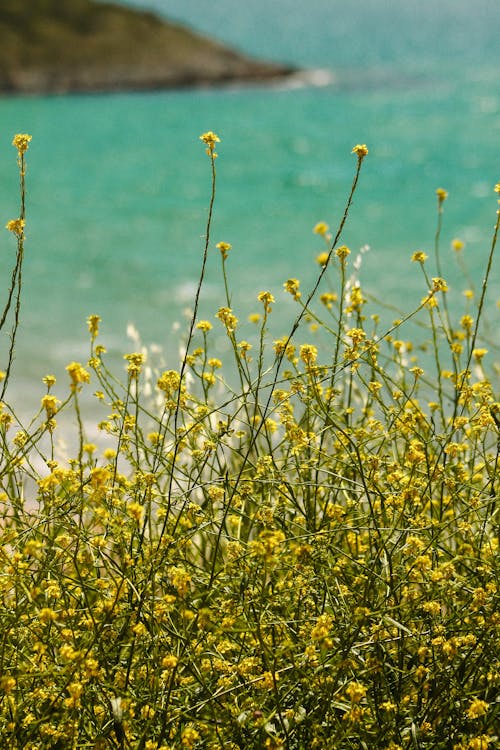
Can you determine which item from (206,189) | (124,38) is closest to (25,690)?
(206,189)

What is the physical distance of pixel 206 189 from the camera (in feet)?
39.3

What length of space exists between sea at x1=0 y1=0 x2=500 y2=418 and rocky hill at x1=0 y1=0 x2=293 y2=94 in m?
0.82

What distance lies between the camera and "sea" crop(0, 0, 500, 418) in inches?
296

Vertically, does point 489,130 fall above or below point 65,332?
above

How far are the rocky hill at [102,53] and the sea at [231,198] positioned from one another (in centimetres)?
82

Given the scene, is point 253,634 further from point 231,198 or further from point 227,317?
point 231,198

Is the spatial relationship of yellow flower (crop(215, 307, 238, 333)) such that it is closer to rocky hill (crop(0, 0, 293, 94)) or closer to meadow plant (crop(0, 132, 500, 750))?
meadow plant (crop(0, 132, 500, 750))

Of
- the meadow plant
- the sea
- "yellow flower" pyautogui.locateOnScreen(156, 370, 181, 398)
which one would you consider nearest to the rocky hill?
the sea

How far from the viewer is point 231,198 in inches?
446

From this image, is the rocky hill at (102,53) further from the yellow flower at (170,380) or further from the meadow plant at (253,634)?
the meadow plant at (253,634)

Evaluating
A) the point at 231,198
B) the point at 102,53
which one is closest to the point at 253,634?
the point at 231,198

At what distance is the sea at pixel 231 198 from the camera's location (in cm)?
751

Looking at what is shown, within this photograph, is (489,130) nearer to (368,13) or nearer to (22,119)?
(22,119)

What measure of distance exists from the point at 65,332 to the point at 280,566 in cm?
529
